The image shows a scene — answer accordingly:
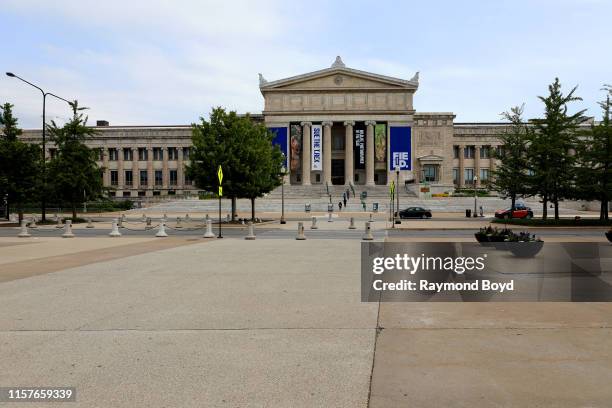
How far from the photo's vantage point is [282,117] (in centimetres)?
9681

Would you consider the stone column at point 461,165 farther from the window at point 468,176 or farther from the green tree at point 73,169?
the green tree at point 73,169

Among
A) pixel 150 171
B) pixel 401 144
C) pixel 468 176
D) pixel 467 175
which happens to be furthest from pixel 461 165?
pixel 150 171

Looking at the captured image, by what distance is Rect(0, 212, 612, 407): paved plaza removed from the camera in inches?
196

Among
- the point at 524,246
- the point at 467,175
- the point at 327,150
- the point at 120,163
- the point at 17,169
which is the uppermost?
the point at 327,150

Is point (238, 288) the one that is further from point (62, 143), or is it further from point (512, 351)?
point (62, 143)

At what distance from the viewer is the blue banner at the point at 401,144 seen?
9375 centimetres

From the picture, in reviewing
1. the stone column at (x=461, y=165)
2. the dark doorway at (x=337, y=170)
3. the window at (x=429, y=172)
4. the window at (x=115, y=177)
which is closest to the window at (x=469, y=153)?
the stone column at (x=461, y=165)

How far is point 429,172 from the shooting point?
10106 centimetres

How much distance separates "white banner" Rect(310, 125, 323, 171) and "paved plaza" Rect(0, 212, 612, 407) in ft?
264

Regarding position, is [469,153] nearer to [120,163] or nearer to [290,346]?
[120,163]

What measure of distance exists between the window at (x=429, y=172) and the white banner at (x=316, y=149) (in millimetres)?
21788

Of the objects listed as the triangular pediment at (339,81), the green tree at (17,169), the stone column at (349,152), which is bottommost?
the green tree at (17,169)

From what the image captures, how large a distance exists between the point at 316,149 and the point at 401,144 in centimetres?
1587

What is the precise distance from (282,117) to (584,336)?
302ft
